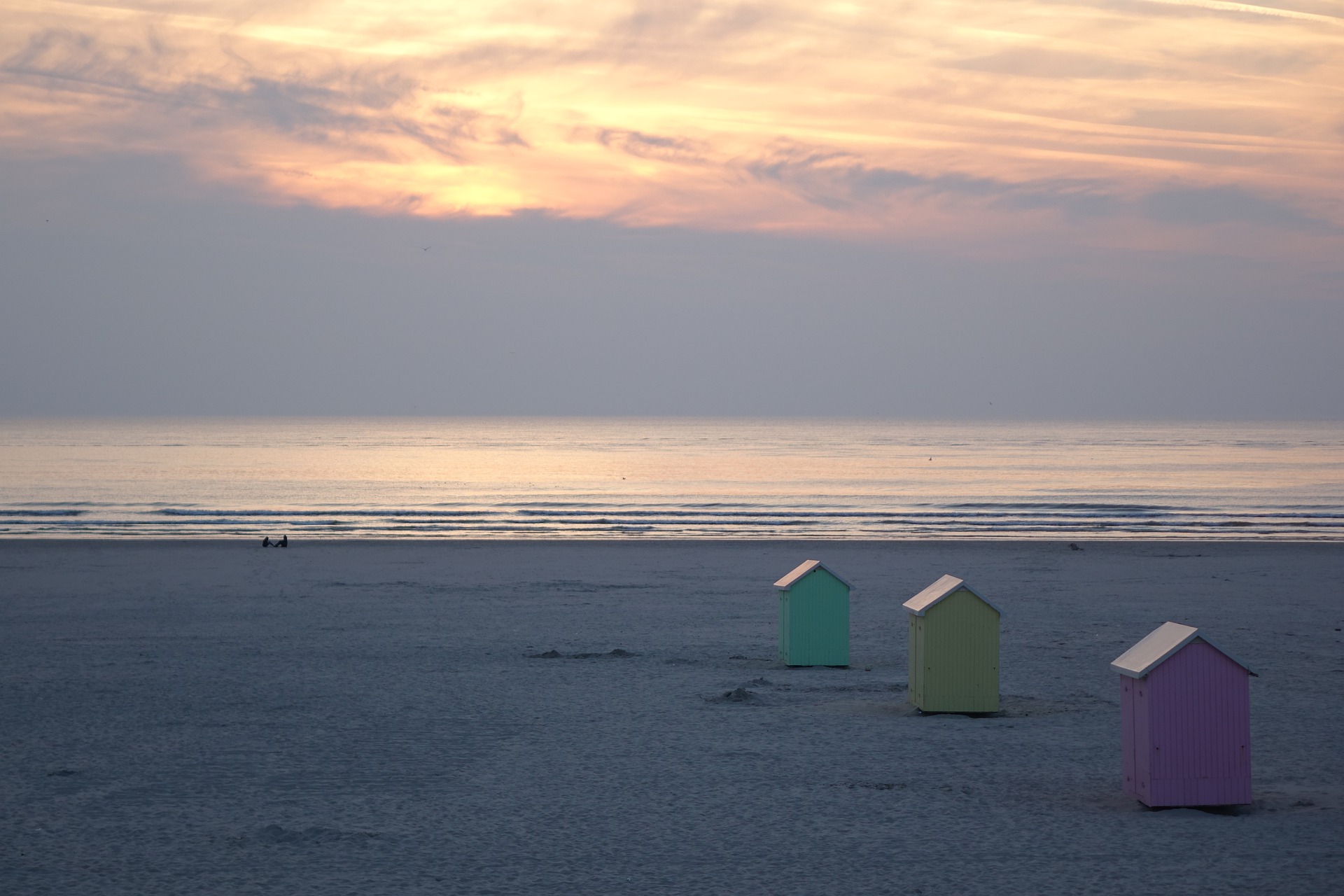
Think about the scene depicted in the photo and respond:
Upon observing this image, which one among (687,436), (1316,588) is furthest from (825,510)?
(687,436)

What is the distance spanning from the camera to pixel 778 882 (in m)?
5.68

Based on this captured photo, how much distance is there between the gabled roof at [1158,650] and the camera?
679cm

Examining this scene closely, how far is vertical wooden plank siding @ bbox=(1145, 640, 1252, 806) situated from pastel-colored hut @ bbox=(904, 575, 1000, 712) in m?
2.66

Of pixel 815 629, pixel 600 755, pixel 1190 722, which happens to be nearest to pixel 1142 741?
pixel 1190 722

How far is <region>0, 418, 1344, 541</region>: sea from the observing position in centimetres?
3631

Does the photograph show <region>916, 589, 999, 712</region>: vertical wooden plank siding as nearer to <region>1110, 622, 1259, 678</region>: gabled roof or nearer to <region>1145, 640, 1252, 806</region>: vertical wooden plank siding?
<region>1110, 622, 1259, 678</region>: gabled roof

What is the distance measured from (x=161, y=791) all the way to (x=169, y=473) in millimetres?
63485

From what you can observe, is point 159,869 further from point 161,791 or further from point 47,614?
point 47,614

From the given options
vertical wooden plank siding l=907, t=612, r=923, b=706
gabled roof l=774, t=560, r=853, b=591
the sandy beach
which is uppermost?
gabled roof l=774, t=560, r=853, b=591

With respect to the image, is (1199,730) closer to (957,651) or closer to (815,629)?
(957,651)

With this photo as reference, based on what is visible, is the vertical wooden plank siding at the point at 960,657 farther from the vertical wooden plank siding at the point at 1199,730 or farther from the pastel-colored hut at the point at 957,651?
the vertical wooden plank siding at the point at 1199,730

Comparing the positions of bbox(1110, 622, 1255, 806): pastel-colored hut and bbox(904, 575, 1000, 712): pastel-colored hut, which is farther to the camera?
bbox(904, 575, 1000, 712): pastel-colored hut

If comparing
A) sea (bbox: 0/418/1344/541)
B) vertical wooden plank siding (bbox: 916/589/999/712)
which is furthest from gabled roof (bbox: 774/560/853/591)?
sea (bbox: 0/418/1344/541)

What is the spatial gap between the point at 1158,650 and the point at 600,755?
382 cm
